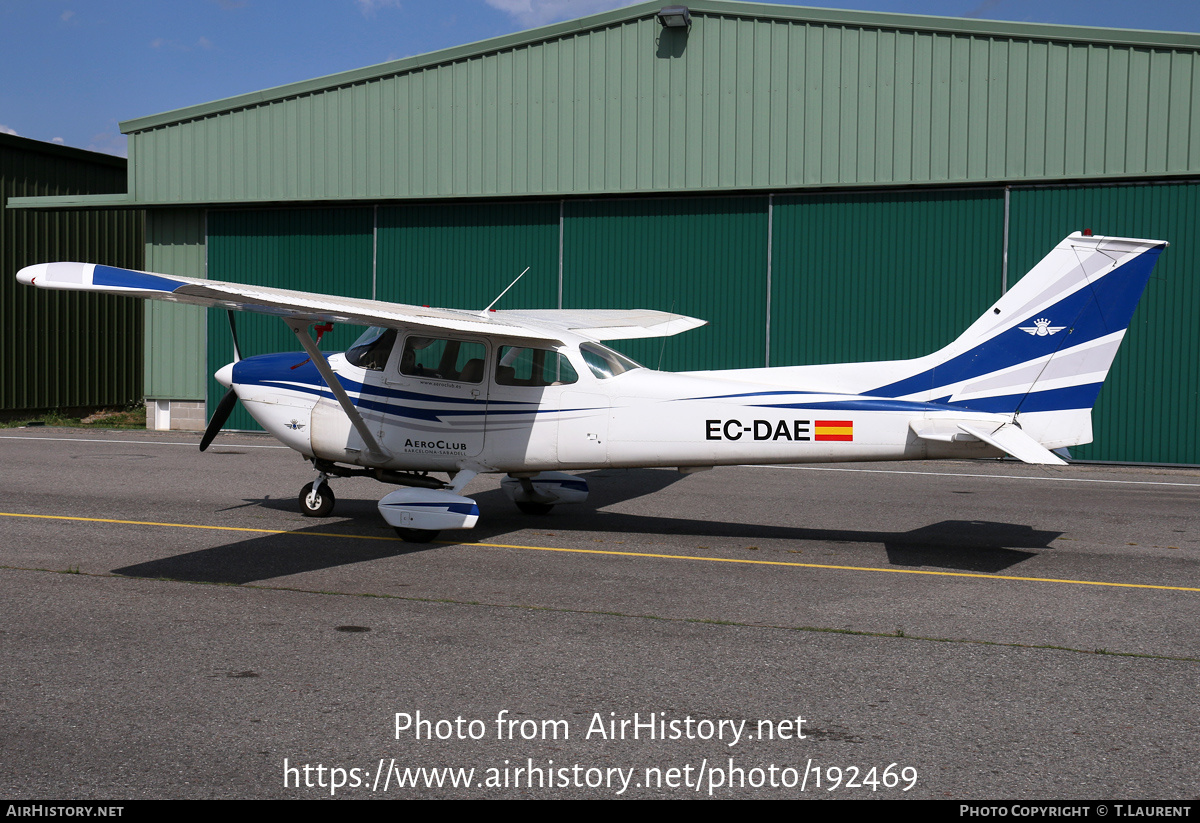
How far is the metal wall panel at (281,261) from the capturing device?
71.6ft

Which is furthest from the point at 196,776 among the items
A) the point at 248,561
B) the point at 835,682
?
the point at 248,561

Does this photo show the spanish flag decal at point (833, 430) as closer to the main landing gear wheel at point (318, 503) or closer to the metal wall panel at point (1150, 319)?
the main landing gear wheel at point (318, 503)

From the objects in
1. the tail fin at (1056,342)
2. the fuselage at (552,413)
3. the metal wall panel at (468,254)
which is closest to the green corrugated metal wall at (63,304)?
the metal wall panel at (468,254)

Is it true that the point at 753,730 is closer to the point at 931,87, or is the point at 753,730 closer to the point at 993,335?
the point at 993,335

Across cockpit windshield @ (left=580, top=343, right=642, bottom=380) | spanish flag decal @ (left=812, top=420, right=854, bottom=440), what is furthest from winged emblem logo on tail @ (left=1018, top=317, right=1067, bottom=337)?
cockpit windshield @ (left=580, top=343, right=642, bottom=380)

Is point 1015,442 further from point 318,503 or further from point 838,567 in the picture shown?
point 318,503

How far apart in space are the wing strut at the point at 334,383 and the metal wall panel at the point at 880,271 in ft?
35.1

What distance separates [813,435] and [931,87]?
37.5ft

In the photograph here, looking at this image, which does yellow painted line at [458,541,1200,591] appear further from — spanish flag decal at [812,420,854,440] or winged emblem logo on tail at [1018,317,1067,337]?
winged emblem logo on tail at [1018,317,1067,337]

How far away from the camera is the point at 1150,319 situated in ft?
56.7

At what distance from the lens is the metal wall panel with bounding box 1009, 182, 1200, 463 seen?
17078mm

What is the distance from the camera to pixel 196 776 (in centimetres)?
416

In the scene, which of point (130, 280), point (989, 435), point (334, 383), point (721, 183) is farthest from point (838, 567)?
point (721, 183)

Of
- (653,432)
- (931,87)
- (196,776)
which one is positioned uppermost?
(931,87)
